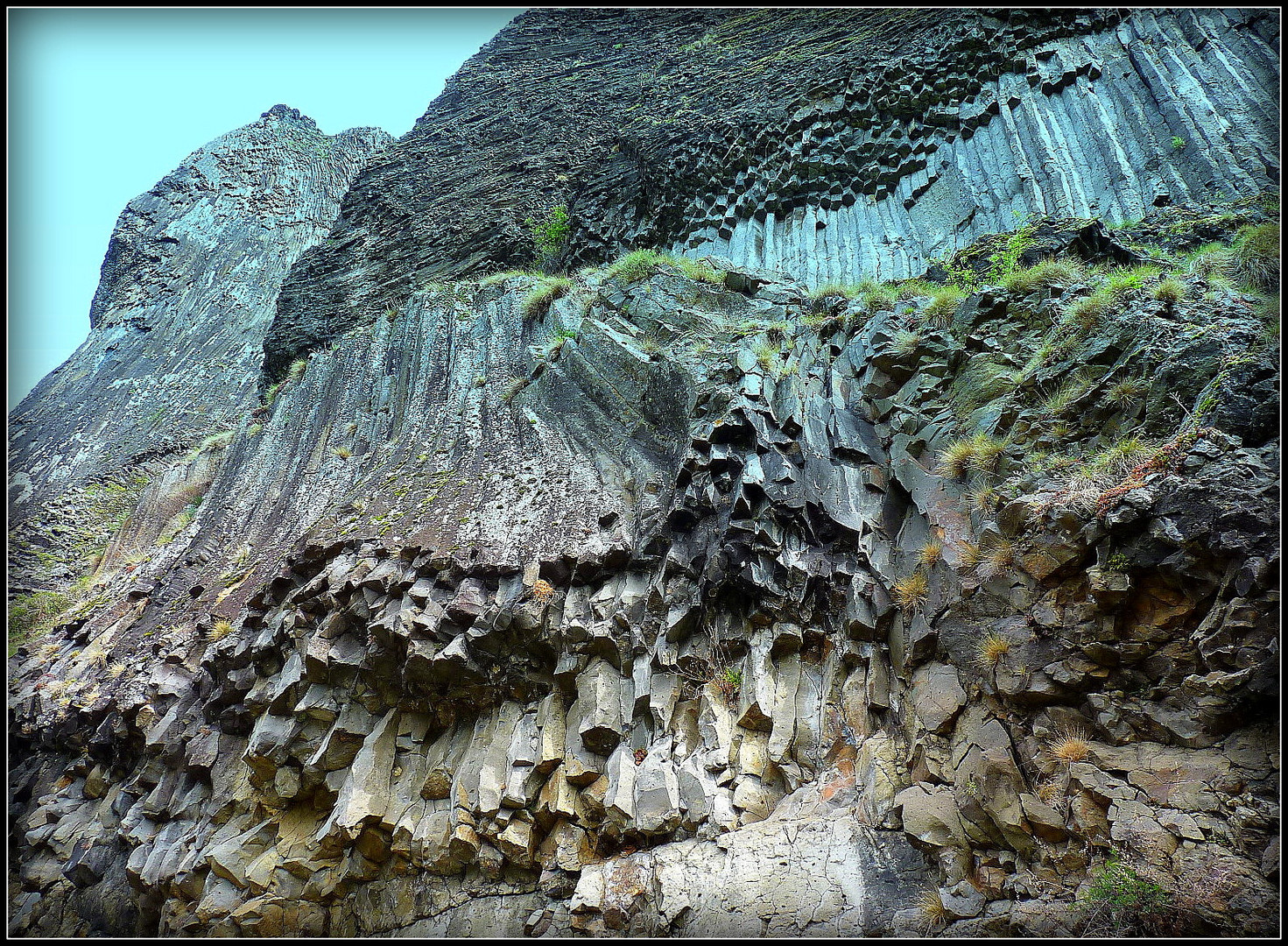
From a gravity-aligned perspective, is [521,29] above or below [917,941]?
above

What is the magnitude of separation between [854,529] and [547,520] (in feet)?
15.4

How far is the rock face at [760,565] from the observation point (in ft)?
19.5

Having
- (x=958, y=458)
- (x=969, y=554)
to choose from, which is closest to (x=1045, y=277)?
(x=958, y=458)

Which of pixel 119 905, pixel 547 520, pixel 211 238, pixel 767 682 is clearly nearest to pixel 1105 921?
pixel 767 682

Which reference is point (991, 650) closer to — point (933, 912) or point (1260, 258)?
point (933, 912)

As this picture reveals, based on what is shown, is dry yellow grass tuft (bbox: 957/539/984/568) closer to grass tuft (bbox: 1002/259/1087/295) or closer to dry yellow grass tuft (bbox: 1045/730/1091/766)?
dry yellow grass tuft (bbox: 1045/730/1091/766)

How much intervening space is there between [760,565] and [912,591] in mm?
1909

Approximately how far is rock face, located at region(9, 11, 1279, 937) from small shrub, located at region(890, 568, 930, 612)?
50mm

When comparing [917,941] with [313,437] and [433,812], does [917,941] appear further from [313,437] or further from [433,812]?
[313,437]

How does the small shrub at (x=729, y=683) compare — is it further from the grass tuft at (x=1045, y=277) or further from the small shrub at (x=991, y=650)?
the grass tuft at (x=1045, y=277)

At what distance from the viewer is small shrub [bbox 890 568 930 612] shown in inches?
305

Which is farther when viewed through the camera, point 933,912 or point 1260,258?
point 1260,258

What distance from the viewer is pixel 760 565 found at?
352 inches

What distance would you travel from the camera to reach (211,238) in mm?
34062
